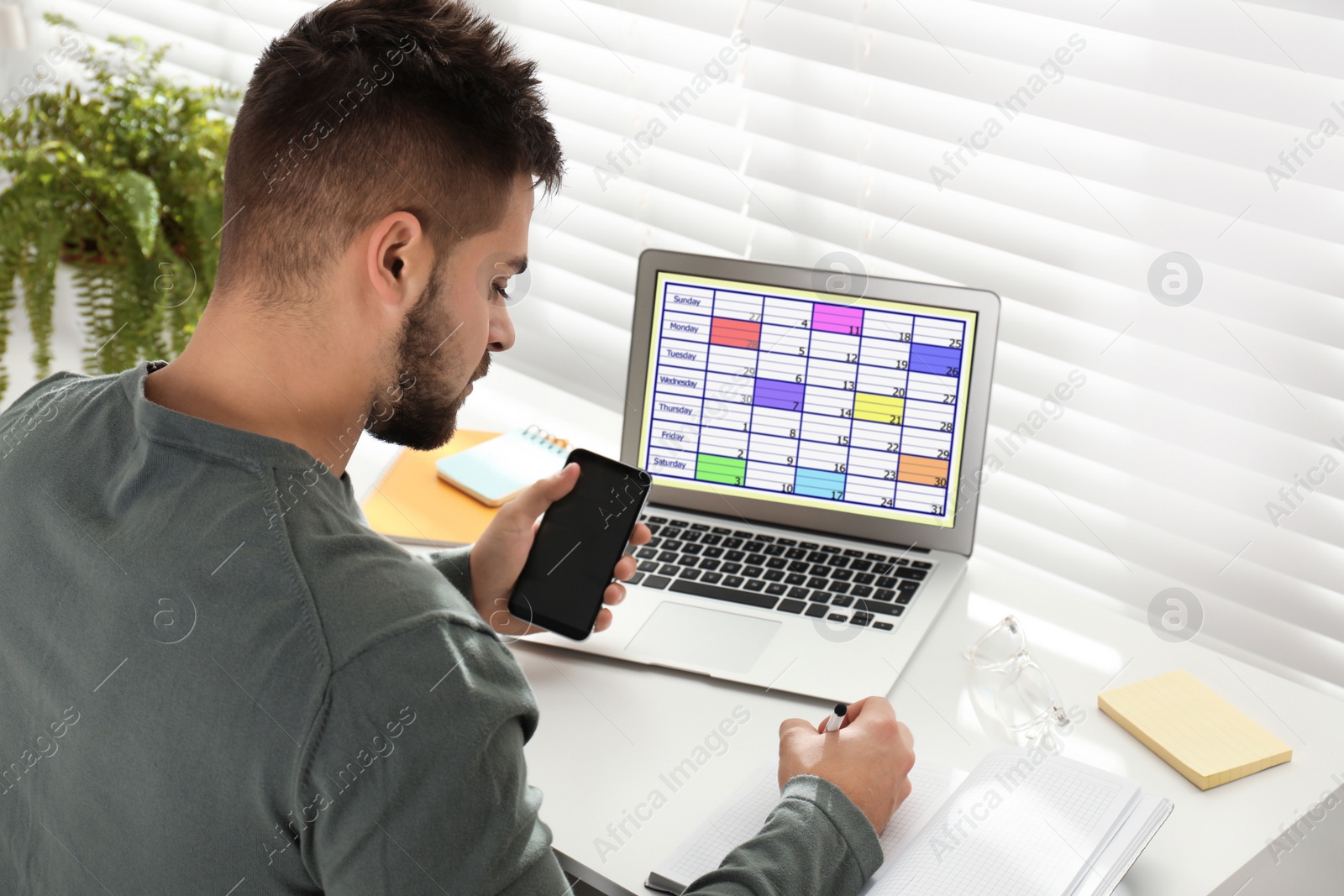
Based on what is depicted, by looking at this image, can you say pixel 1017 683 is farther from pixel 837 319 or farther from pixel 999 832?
pixel 837 319

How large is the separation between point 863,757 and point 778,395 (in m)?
0.50

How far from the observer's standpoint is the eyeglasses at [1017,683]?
0.99 metres

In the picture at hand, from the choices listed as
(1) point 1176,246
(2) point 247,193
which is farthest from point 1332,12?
(2) point 247,193

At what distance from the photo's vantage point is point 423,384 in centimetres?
83

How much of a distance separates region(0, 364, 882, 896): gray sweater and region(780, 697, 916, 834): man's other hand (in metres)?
0.11

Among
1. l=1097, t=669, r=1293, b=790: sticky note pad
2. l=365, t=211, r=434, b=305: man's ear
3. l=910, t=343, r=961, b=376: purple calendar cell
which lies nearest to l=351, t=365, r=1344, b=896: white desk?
l=1097, t=669, r=1293, b=790: sticky note pad

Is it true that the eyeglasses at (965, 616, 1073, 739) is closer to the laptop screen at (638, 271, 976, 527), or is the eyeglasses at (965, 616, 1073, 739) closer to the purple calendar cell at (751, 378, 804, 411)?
the laptop screen at (638, 271, 976, 527)

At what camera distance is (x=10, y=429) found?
0.80 meters

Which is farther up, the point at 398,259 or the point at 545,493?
the point at 398,259

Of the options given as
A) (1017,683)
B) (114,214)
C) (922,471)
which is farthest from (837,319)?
(114,214)

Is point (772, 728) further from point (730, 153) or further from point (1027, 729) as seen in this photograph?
point (730, 153)

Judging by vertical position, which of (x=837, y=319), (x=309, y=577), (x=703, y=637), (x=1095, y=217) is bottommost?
(x=703, y=637)

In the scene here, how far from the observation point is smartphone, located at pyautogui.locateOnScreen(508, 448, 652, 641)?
104 centimetres

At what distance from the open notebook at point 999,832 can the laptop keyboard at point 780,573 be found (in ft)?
0.84
